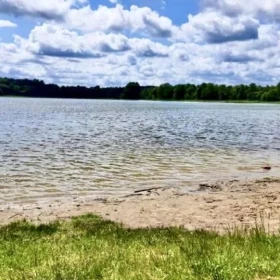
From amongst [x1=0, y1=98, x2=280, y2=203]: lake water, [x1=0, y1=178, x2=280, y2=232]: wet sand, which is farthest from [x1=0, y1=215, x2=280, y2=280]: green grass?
[x1=0, y1=98, x2=280, y2=203]: lake water

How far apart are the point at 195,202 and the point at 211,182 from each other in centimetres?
445

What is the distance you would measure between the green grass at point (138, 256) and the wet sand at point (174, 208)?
94.7 inches

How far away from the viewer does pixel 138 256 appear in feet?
22.9

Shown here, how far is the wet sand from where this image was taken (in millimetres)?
12547

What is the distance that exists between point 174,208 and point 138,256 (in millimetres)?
7527

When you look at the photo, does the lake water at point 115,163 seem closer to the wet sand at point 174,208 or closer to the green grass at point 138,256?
the wet sand at point 174,208

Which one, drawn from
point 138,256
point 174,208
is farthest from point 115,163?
point 138,256

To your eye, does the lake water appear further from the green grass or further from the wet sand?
the green grass

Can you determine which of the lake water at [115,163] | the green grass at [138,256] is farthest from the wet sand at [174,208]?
the green grass at [138,256]

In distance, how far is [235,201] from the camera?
1548 cm

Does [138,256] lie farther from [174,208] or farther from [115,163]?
[115,163]

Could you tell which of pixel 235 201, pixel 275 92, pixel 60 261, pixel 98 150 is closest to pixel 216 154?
pixel 98 150

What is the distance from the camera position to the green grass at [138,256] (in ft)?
19.6

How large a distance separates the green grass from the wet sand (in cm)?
241
